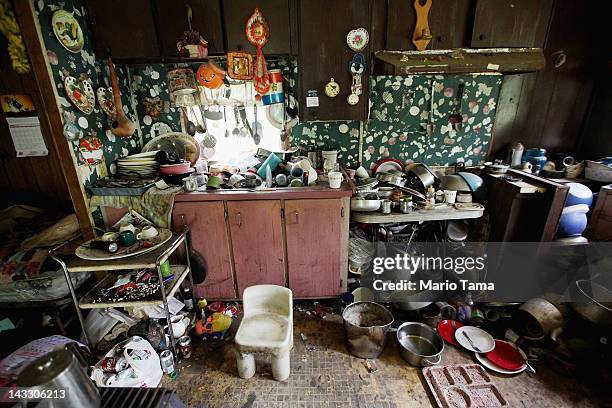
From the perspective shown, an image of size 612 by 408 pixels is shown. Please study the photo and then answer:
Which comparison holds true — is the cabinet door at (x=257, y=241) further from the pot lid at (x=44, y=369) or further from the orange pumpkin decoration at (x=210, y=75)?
the pot lid at (x=44, y=369)

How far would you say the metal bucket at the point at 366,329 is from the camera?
1927 millimetres

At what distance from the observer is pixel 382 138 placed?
9.48 ft

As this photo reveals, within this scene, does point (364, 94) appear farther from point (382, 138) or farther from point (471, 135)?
point (471, 135)

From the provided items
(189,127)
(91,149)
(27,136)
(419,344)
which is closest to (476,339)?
(419,344)

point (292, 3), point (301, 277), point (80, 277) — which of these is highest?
point (292, 3)

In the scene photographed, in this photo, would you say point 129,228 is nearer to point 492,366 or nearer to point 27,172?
point 27,172

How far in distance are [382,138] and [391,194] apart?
0.72 metres

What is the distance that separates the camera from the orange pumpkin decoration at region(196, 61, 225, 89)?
99.2 inches

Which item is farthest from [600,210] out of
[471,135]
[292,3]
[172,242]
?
[172,242]

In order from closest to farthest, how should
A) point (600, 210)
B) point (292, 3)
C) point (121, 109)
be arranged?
point (292, 3)
point (121, 109)
point (600, 210)

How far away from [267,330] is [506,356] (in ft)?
5.51

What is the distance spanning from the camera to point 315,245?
2326mm

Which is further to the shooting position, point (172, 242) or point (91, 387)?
point (172, 242)

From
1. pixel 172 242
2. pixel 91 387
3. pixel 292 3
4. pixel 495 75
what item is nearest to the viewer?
pixel 91 387
